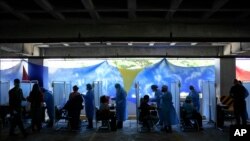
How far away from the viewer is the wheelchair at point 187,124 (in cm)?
1421

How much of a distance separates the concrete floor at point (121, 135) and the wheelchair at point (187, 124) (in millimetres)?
322

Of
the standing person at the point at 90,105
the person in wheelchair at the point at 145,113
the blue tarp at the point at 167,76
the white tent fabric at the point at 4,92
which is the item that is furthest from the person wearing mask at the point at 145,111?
the white tent fabric at the point at 4,92

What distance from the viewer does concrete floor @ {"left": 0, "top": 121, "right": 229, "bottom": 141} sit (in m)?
12.1

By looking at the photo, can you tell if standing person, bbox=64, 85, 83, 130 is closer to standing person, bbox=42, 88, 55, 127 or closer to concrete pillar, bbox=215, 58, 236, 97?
standing person, bbox=42, 88, 55, 127

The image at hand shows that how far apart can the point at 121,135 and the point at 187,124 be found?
3.12 meters

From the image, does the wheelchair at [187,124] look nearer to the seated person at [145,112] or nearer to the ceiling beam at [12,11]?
the seated person at [145,112]

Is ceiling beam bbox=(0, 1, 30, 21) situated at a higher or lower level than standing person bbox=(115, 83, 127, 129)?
higher

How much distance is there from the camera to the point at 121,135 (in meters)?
13.0

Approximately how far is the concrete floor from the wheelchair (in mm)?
322

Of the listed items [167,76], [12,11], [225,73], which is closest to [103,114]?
[167,76]

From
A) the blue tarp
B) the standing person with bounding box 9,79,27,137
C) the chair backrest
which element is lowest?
the chair backrest

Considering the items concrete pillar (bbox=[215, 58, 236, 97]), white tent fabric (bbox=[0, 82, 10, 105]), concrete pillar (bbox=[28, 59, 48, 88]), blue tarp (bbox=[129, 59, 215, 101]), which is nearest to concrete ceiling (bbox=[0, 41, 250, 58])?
concrete pillar (bbox=[215, 58, 236, 97])

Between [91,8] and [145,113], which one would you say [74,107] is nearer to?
[145,113]

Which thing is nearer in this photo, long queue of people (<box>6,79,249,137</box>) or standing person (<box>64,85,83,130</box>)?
long queue of people (<box>6,79,249,137</box>)
